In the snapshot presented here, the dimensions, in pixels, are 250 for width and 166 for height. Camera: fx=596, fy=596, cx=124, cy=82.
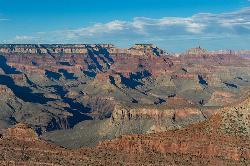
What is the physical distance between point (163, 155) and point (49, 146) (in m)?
26.1

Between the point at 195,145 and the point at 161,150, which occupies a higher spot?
the point at 195,145

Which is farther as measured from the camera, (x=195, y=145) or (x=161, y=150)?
(x=161, y=150)

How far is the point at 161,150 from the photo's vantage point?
126 metres

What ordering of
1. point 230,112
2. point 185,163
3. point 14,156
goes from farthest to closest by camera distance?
point 230,112, point 14,156, point 185,163

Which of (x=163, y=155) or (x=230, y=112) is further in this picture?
(x=230, y=112)

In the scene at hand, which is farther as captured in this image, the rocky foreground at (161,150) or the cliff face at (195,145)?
the rocky foreground at (161,150)

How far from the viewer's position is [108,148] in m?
130

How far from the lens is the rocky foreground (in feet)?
398

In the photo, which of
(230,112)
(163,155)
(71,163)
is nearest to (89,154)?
(71,163)

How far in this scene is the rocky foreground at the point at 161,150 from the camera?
398 feet

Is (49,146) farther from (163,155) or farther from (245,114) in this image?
(245,114)

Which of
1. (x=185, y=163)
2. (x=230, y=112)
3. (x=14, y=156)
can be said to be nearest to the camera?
(x=185, y=163)

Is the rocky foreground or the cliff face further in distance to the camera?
the rocky foreground

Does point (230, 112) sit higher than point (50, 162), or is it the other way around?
point (230, 112)
